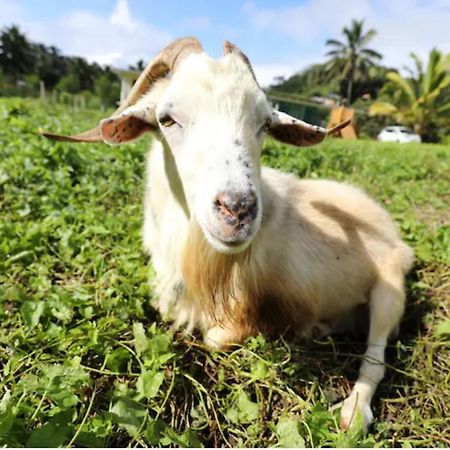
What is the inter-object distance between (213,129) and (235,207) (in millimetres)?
401

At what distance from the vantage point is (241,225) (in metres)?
1.68

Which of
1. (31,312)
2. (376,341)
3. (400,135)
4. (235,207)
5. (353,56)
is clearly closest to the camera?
(235,207)

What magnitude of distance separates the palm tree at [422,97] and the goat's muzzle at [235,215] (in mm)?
34615

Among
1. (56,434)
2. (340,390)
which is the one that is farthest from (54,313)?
(340,390)

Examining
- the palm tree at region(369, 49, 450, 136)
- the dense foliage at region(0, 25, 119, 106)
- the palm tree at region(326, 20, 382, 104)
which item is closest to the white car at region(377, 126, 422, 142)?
the palm tree at region(369, 49, 450, 136)

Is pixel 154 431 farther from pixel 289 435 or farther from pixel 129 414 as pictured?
pixel 289 435

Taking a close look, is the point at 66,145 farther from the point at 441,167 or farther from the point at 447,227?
the point at 441,167

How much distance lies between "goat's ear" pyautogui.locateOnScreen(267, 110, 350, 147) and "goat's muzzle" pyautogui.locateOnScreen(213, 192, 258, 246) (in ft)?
2.20

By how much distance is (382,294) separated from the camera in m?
2.58

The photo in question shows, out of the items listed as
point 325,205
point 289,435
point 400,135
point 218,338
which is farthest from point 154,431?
point 400,135

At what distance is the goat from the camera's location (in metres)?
1.83

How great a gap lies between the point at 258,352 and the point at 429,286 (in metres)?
1.40

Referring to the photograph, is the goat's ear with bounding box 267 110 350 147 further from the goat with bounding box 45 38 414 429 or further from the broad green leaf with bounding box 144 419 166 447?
the broad green leaf with bounding box 144 419 166 447

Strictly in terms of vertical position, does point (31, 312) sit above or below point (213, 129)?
below
